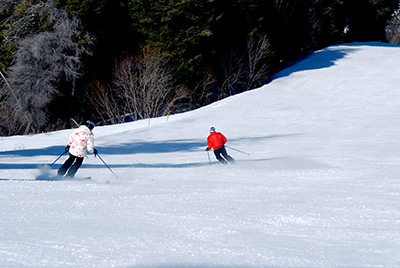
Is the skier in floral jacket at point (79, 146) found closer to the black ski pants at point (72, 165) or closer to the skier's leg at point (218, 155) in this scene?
the black ski pants at point (72, 165)

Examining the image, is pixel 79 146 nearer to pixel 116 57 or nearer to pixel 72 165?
pixel 72 165

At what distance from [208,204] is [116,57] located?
81.5 ft

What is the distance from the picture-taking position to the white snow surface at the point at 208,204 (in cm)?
501

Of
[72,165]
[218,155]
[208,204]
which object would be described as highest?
[72,165]

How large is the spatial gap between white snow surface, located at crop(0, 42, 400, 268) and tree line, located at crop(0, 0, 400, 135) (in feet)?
25.4

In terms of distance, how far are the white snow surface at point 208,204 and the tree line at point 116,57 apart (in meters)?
7.75

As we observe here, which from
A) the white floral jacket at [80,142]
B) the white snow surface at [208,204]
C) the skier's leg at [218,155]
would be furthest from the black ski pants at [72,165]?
the skier's leg at [218,155]

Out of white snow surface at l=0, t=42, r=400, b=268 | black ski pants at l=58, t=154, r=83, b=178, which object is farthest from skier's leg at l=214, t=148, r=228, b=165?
black ski pants at l=58, t=154, r=83, b=178

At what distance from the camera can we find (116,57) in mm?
31328

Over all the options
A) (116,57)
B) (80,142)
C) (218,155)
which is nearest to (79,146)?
(80,142)

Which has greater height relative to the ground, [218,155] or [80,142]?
[80,142]

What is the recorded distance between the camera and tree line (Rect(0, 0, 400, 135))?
1160 inches

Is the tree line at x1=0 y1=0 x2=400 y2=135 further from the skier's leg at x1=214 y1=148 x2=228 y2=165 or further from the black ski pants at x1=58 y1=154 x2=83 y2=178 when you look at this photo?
the black ski pants at x1=58 y1=154 x2=83 y2=178

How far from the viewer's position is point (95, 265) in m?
4.54
